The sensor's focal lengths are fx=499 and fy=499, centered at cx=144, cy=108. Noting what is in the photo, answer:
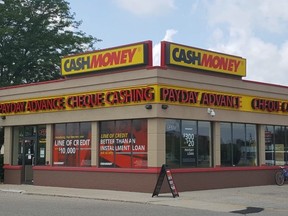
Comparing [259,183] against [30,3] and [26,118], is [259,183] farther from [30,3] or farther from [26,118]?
[30,3]

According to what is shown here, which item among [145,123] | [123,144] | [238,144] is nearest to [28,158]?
[123,144]

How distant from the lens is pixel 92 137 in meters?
23.5

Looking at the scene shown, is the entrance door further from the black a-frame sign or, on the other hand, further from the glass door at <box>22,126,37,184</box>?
the black a-frame sign

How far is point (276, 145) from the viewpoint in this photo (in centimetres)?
2677

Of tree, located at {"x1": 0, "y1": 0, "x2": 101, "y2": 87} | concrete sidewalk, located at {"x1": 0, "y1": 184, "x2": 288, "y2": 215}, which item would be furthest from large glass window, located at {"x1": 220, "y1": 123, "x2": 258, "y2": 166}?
tree, located at {"x1": 0, "y1": 0, "x2": 101, "y2": 87}

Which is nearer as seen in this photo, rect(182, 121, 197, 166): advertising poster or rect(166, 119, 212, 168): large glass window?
rect(166, 119, 212, 168): large glass window

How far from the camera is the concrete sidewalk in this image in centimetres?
1653

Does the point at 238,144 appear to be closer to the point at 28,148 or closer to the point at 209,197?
the point at 209,197

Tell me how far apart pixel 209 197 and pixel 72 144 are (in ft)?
27.0

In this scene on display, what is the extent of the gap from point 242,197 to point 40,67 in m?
23.2

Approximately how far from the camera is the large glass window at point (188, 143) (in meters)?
21.5

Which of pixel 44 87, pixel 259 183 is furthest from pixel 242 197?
pixel 44 87

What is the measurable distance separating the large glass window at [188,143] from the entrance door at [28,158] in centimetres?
886

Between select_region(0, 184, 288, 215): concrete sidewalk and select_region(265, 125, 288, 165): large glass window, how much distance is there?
309 cm
